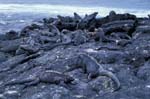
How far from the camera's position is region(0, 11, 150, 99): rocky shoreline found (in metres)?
18.5

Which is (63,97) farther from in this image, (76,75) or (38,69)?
(38,69)

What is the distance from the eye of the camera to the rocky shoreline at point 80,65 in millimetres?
18547

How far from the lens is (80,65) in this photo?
21.3 metres

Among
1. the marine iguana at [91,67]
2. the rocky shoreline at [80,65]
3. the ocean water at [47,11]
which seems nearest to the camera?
the rocky shoreline at [80,65]

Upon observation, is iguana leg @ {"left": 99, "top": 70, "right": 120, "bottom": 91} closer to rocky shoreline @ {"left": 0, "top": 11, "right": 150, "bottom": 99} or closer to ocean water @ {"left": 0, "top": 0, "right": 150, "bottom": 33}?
rocky shoreline @ {"left": 0, "top": 11, "right": 150, "bottom": 99}

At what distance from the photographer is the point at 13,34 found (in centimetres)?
3744

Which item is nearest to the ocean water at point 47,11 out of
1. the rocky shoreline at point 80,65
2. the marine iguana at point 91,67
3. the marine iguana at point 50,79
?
the rocky shoreline at point 80,65

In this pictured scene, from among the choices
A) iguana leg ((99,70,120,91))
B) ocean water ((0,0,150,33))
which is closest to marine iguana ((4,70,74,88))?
iguana leg ((99,70,120,91))

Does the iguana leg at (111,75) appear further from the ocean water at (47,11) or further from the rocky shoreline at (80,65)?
the ocean water at (47,11)

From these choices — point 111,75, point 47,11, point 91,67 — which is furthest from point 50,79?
point 47,11

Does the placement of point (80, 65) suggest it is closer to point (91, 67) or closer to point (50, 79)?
point (91, 67)

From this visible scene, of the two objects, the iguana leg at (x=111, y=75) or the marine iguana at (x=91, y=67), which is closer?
the iguana leg at (x=111, y=75)

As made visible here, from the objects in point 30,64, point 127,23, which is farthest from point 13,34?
point 30,64

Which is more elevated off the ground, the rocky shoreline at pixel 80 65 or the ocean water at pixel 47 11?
the rocky shoreline at pixel 80 65
